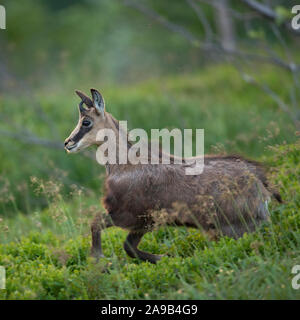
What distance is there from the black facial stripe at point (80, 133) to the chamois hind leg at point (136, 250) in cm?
120

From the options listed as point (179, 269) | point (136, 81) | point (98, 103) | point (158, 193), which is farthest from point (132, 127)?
point (179, 269)

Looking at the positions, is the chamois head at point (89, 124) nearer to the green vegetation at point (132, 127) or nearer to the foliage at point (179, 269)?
the green vegetation at point (132, 127)

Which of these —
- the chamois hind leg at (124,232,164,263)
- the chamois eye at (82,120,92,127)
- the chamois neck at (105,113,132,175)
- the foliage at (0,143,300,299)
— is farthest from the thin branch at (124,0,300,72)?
the chamois hind leg at (124,232,164,263)

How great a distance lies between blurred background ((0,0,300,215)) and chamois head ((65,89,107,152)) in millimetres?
489

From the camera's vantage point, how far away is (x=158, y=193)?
5.72 meters

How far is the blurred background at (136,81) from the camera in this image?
28.7 ft

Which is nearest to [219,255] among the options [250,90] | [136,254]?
[136,254]

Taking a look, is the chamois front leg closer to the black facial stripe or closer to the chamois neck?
the chamois neck

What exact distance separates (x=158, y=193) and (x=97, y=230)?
757mm

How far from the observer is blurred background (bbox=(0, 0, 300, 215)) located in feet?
28.7

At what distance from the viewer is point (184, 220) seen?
555 centimetres

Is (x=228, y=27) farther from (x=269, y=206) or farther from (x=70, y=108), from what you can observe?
(x=269, y=206)

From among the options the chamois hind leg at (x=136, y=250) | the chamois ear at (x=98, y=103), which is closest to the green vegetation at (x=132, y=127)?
the chamois hind leg at (x=136, y=250)
